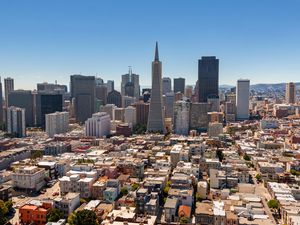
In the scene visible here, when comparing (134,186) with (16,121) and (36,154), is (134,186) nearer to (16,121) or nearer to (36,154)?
(36,154)

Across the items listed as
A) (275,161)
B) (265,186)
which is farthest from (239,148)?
(265,186)

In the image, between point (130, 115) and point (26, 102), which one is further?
point (26, 102)

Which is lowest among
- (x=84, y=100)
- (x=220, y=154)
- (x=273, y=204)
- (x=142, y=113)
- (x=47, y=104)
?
(x=273, y=204)

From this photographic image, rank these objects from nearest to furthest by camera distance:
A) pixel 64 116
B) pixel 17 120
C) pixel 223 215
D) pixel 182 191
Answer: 1. pixel 223 215
2. pixel 182 191
3. pixel 17 120
4. pixel 64 116

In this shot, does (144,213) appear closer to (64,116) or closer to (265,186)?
(265,186)

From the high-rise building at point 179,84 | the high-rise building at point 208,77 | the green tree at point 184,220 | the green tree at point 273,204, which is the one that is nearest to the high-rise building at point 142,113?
the high-rise building at point 208,77

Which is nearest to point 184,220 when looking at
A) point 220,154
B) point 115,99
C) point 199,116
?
point 220,154
